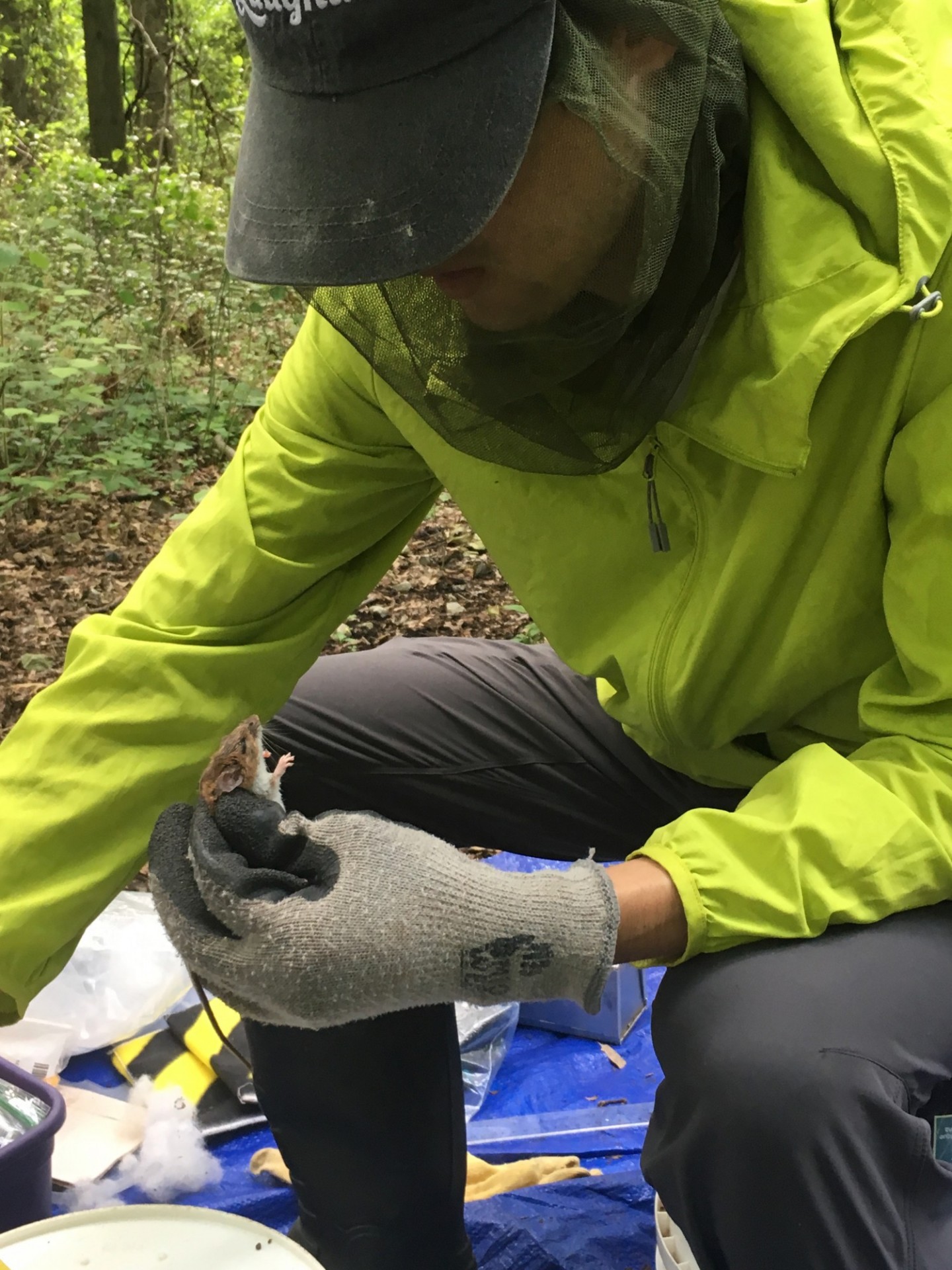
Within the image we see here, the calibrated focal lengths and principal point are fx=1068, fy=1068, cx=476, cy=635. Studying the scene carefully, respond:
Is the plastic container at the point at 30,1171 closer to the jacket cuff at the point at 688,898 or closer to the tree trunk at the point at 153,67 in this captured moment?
the jacket cuff at the point at 688,898

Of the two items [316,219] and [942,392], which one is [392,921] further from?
[942,392]

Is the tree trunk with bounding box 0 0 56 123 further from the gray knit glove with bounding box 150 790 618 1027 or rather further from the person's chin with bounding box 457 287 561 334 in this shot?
the gray knit glove with bounding box 150 790 618 1027

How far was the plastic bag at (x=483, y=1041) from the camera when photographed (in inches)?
76.8

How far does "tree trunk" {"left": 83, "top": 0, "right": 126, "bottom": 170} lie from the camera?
22.8 ft

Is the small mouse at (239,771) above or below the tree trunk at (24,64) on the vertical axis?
below

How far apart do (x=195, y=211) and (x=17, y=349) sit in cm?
167

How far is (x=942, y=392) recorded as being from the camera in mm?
1148

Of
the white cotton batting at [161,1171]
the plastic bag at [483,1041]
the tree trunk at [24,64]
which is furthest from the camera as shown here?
the tree trunk at [24,64]

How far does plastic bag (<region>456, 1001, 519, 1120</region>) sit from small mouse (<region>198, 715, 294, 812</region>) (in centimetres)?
97

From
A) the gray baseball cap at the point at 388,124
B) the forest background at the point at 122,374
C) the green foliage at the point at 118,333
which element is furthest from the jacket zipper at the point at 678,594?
the green foliage at the point at 118,333

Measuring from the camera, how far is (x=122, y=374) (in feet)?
16.5

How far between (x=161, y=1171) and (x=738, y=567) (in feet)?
4.42

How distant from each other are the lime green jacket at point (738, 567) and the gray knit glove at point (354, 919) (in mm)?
149

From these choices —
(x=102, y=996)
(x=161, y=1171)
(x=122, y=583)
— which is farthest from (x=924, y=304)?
(x=122, y=583)
